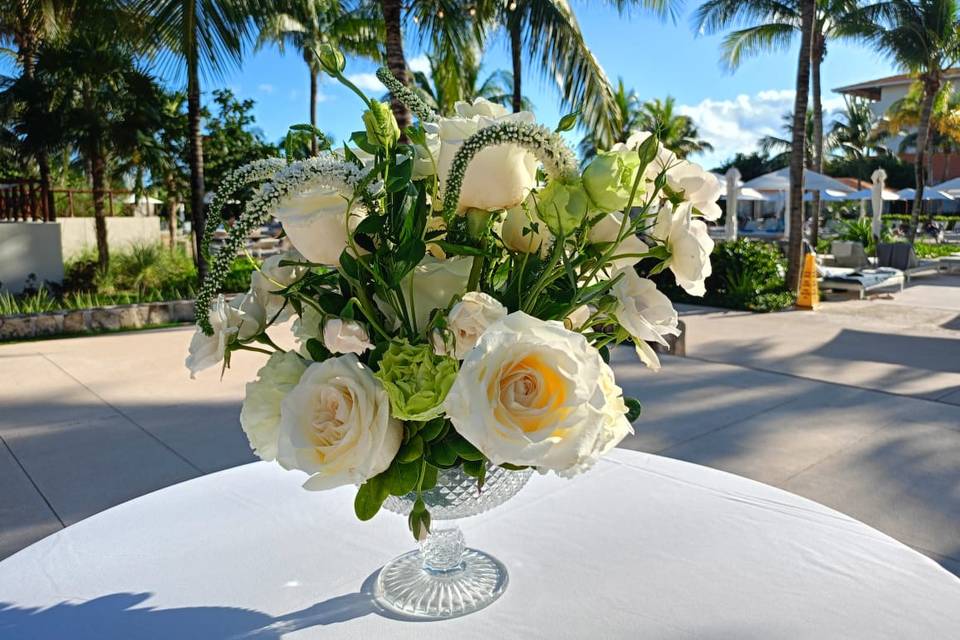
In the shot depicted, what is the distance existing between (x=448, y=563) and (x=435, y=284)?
1.81 feet

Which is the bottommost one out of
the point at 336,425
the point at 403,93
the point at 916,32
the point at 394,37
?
the point at 336,425

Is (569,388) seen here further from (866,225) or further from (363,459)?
(866,225)

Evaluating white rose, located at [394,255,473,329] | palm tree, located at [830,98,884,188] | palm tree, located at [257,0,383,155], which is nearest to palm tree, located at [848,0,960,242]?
palm tree, located at [257,0,383,155]

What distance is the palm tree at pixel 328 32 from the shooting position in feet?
51.9

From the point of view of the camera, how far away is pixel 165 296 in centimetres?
1087

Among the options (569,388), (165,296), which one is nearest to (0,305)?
(165,296)

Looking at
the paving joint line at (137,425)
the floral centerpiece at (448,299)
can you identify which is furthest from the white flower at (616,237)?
the paving joint line at (137,425)

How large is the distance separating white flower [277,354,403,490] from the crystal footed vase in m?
0.21

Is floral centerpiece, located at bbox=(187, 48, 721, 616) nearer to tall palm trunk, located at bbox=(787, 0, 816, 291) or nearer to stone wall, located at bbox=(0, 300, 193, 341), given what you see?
stone wall, located at bbox=(0, 300, 193, 341)

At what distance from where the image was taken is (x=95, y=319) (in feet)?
30.5

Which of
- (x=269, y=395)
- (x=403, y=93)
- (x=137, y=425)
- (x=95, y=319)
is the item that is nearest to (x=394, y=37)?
(x=95, y=319)

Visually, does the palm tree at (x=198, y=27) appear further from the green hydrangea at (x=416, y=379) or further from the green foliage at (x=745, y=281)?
the green hydrangea at (x=416, y=379)

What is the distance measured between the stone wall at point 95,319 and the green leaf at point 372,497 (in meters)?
9.41

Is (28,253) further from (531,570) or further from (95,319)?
(531,570)
